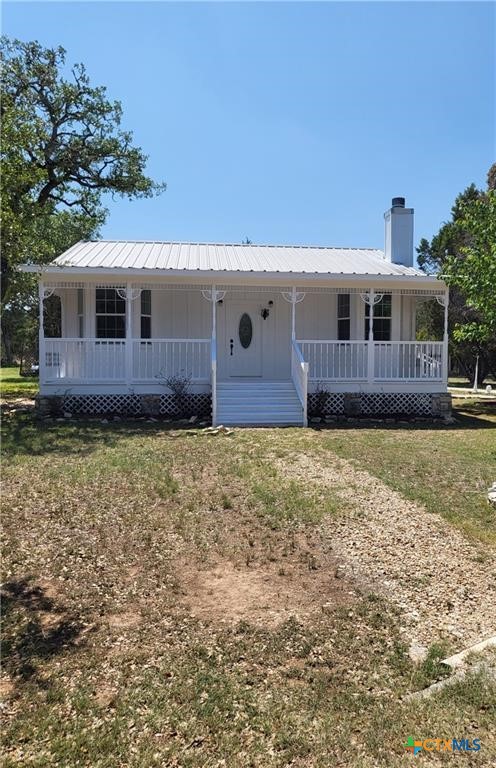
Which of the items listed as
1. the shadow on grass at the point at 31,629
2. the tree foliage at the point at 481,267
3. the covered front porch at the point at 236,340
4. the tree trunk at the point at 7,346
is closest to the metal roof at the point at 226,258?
the covered front porch at the point at 236,340

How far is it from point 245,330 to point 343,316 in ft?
8.92

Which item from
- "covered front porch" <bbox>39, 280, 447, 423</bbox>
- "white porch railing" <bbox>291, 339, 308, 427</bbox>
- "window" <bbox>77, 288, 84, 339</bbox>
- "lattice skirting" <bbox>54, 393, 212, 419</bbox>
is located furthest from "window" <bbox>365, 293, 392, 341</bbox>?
"window" <bbox>77, 288, 84, 339</bbox>

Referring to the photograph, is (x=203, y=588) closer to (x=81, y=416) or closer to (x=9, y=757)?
(x=9, y=757)

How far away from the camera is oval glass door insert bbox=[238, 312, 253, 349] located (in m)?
14.1

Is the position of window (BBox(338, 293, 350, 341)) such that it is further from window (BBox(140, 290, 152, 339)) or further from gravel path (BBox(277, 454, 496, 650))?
gravel path (BBox(277, 454, 496, 650))

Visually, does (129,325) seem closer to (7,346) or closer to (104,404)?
(104,404)

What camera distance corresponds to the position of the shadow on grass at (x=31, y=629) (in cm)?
311

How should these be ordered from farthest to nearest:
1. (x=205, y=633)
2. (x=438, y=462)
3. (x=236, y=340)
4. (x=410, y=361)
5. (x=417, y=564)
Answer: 1. (x=236, y=340)
2. (x=410, y=361)
3. (x=438, y=462)
4. (x=417, y=564)
5. (x=205, y=633)

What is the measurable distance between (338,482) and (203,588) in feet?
10.8

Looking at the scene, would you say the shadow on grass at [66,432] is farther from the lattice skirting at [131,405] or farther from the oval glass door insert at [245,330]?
the oval glass door insert at [245,330]

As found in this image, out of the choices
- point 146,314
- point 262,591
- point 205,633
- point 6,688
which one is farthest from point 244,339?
point 6,688

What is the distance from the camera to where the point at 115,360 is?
12.5 metres

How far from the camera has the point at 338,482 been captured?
6984 mm

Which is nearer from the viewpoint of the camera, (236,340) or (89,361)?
(89,361)
